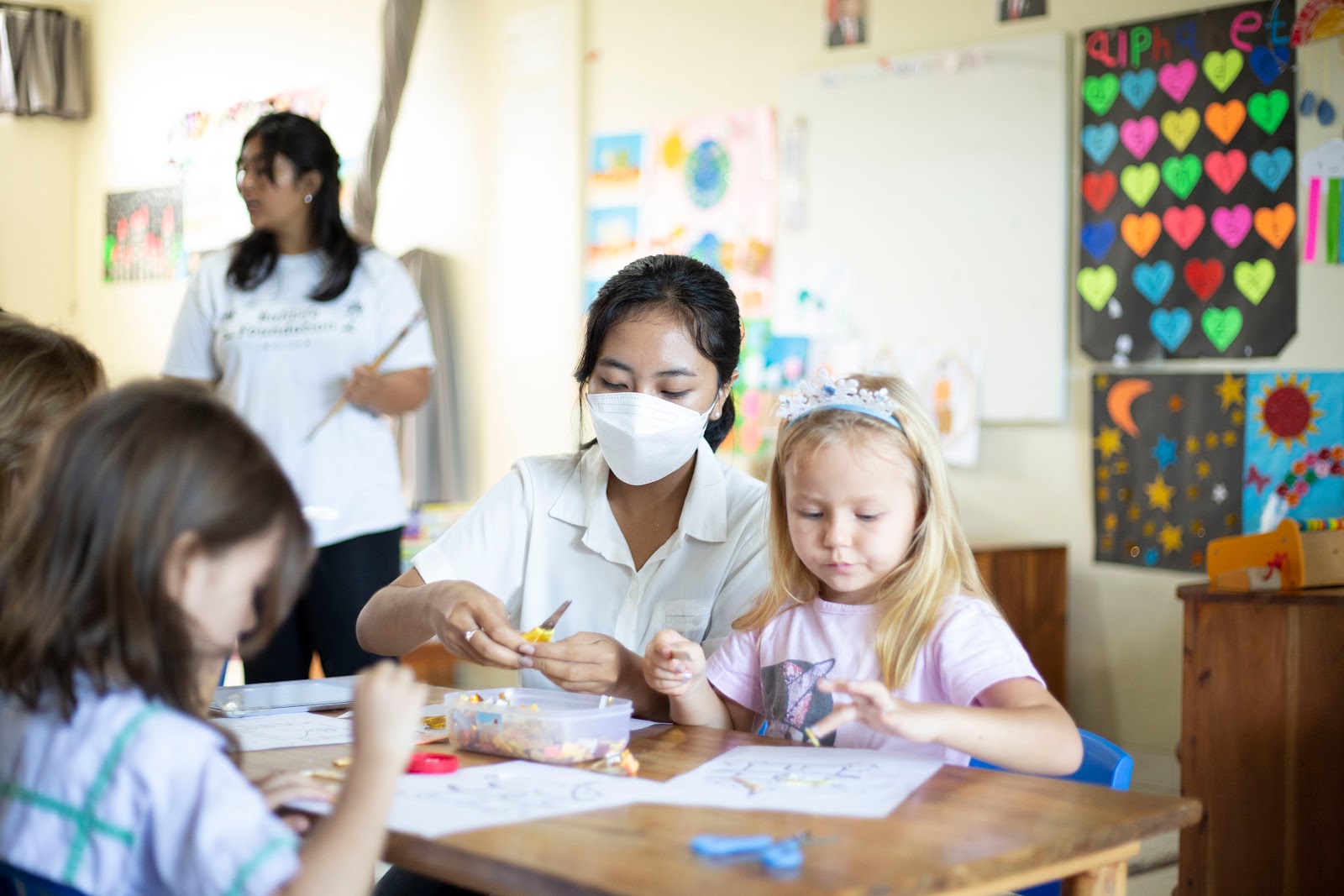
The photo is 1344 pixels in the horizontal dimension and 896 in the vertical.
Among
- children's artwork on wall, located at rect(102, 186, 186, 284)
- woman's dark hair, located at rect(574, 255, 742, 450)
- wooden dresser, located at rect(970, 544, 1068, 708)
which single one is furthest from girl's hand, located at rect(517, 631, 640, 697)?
children's artwork on wall, located at rect(102, 186, 186, 284)

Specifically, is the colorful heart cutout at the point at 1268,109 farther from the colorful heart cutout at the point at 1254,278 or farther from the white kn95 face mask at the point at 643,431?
the white kn95 face mask at the point at 643,431

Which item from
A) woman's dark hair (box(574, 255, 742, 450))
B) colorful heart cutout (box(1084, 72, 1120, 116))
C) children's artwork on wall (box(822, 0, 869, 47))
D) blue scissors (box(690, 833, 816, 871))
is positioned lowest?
blue scissors (box(690, 833, 816, 871))

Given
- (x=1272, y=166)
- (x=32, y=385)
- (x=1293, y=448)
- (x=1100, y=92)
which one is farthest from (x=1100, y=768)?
(x=1100, y=92)

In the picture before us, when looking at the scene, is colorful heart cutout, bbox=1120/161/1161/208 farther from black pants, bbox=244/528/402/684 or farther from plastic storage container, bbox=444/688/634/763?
plastic storage container, bbox=444/688/634/763

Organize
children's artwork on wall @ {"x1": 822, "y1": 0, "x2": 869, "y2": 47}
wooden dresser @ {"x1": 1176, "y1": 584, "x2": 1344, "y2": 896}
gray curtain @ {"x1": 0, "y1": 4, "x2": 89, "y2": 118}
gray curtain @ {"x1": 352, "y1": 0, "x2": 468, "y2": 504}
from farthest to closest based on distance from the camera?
gray curtain @ {"x1": 0, "y1": 4, "x2": 89, "y2": 118}
gray curtain @ {"x1": 352, "y1": 0, "x2": 468, "y2": 504}
children's artwork on wall @ {"x1": 822, "y1": 0, "x2": 869, "y2": 47}
wooden dresser @ {"x1": 1176, "y1": 584, "x2": 1344, "y2": 896}

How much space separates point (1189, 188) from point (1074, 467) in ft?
2.48

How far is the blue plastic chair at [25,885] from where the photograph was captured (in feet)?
3.10

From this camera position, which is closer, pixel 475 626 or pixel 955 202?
pixel 475 626

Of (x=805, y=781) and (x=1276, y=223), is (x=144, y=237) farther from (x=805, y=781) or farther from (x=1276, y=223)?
(x=805, y=781)

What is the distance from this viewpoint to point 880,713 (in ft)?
3.88

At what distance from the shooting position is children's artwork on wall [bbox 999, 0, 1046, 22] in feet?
12.1

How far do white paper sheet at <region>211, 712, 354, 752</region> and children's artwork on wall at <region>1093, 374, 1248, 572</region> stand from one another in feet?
8.22

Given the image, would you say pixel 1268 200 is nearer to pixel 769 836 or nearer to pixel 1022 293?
pixel 1022 293

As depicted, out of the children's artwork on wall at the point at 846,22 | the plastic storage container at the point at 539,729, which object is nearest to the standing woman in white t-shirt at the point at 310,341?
the plastic storage container at the point at 539,729
